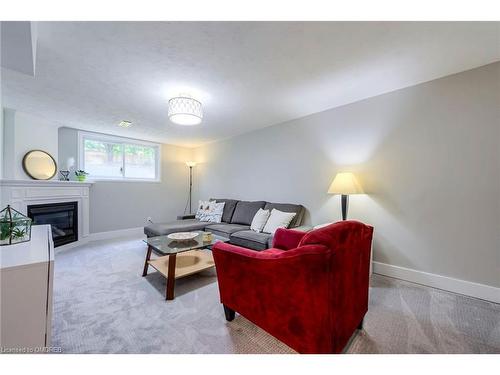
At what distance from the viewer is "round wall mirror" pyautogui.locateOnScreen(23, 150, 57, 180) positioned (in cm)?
316

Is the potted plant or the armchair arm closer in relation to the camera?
the armchair arm

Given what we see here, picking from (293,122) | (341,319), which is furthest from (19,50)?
(293,122)

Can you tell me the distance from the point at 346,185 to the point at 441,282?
1.35 metres

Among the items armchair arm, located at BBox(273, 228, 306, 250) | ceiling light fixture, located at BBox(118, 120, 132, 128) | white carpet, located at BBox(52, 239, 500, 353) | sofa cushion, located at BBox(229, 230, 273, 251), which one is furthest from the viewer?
ceiling light fixture, located at BBox(118, 120, 132, 128)

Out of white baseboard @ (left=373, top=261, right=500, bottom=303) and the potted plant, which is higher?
the potted plant

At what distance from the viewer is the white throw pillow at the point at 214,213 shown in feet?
13.1

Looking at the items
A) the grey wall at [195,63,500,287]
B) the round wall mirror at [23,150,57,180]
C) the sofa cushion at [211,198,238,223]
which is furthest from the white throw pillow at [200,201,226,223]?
the round wall mirror at [23,150,57,180]

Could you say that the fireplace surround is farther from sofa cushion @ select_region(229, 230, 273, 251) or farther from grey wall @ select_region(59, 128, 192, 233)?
sofa cushion @ select_region(229, 230, 273, 251)

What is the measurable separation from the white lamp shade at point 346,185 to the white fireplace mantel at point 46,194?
14.1ft

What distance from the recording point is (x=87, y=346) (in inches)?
52.9

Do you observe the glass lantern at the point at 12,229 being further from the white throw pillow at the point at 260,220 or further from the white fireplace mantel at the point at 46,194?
the white throw pillow at the point at 260,220

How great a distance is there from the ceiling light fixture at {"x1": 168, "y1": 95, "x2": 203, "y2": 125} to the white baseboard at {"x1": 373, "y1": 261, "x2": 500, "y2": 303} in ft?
9.35

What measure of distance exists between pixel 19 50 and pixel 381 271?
3.82 m
